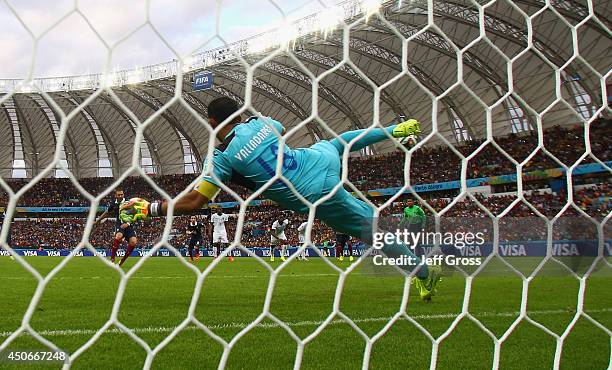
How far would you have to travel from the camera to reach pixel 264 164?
294cm

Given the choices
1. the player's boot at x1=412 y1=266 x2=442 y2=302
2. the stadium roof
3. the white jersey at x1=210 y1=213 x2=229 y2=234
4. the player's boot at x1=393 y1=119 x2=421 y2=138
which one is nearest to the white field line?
the player's boot at x1=412 y1=266 x2=442 y2=302

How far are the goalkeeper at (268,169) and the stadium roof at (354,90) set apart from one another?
37.7ft

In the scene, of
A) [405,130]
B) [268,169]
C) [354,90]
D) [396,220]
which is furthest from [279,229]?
[354,90]

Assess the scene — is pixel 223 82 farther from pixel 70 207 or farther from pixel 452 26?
pixel 70 207

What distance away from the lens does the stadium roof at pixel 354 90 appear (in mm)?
19844

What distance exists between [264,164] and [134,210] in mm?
717

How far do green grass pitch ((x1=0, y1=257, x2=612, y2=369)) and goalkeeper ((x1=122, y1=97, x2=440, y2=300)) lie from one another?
22.5 inches

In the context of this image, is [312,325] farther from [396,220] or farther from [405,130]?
[396,220]

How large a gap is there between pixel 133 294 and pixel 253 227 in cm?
2452

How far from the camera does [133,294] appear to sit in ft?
18.5

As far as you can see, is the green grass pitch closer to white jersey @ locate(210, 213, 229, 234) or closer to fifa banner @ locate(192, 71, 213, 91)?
white jersey @ locate(210, 213, 229, 234)

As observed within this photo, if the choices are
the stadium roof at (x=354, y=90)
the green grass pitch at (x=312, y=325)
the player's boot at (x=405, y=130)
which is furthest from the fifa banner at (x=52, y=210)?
the player's boot at (x=405, y=130)

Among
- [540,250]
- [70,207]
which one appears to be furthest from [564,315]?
[70,207]

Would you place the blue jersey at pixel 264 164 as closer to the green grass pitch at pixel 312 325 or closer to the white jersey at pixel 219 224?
the green grass pitch at pixel 312 325
